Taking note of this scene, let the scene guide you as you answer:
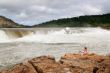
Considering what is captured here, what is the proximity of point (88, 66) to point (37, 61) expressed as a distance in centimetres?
Result: 192

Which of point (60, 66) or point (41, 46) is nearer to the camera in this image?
point (60, 66)

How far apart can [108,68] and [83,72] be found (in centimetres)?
101

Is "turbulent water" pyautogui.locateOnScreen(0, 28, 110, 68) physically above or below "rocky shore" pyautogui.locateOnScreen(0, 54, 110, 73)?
below

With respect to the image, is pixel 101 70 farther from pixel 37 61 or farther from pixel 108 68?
pixel 37 61

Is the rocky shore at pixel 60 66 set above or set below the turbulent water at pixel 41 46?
above

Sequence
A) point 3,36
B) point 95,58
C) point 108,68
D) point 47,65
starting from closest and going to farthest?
point 108,68, point 47,65, point 95,58, point 3,36

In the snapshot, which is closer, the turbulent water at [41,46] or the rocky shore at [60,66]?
the rocky shore at [60,66]

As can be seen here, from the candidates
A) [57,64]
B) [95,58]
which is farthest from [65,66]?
[95,58]

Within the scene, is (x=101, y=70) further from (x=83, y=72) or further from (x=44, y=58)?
(x=44, y=58)

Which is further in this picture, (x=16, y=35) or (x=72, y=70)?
(x=16, y=35)

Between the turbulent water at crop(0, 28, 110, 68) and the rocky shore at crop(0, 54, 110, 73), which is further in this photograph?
the turbulent water at crop(0, 28, 110, 68)

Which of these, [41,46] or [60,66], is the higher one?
[60,66]

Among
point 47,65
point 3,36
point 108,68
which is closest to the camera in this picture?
point 108,68

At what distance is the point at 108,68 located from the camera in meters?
12.8
